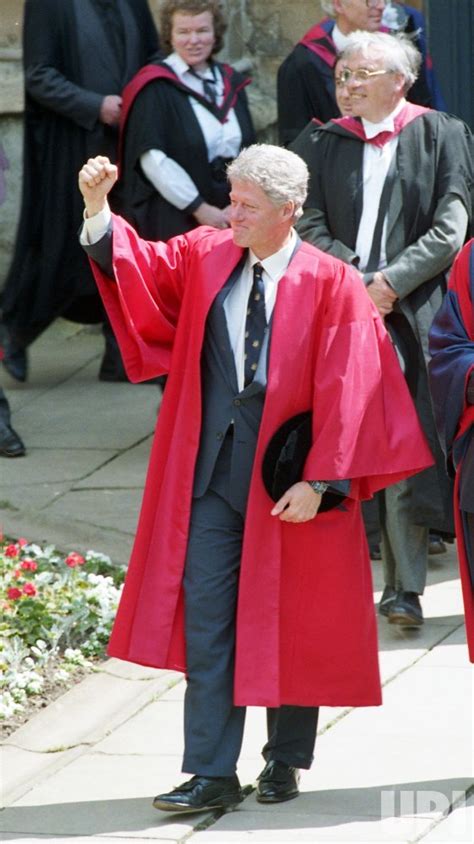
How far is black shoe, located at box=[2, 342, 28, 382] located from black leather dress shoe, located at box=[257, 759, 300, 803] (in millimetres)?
4650

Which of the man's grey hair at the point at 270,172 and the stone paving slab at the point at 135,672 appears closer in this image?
the man's grey hair at the point at 270,172

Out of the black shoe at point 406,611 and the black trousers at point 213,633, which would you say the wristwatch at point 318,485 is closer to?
the black trousers at point 213,633

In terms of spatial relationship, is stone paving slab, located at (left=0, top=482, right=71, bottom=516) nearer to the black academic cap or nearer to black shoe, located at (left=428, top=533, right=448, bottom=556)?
black shoe, located at (left=428, top=533, right=448, bottom=556)

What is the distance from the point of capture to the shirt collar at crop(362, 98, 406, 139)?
6.69m

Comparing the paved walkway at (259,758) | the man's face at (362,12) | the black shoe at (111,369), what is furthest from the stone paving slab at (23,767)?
the black shoe at (111,369)

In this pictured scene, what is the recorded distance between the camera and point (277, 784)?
17.3ft

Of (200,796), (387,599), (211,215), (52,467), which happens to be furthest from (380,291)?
(52,467)

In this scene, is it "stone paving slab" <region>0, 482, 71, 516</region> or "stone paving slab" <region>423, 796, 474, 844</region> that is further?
"stone paving slab" <region>0, 482, 71, 516</region>

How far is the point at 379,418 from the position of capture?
208 inches

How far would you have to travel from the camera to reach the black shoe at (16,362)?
9.62 meters

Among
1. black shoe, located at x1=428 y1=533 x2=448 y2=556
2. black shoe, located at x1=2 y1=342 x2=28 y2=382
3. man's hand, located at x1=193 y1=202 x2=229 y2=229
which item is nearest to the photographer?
black shoe, located at x1=428 y1=533 x2=448 y2=556

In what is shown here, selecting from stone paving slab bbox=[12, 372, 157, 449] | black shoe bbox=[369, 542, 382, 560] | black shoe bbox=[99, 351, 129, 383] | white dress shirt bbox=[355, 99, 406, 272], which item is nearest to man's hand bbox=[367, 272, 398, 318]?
white dress shirt bbox=[355, 99, 406, 272]

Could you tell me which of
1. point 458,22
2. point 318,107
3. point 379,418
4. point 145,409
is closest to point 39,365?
point 145,409

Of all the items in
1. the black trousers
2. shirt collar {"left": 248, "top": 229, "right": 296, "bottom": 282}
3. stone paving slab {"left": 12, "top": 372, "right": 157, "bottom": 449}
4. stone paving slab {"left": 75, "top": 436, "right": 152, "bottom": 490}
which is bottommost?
stone paving slab {"left": 12, "top": 372, "right": 157, "bottom": 449}
